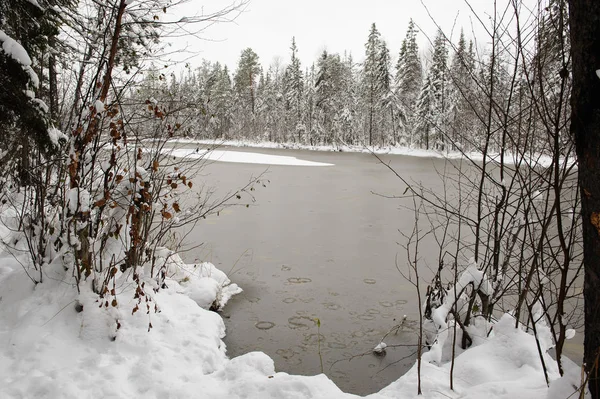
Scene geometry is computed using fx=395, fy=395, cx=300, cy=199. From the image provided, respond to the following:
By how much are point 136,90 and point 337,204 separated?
330 inches

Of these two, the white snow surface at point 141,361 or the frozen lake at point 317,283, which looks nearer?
the white snow surface at point 141,361

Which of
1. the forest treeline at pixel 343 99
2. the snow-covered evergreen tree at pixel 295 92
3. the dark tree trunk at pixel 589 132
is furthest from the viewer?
the snow-covered evergreen tree at pixel 295 92

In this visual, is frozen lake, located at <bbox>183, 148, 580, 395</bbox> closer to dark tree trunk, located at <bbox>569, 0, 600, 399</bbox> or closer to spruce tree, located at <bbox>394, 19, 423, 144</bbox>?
dark tree trunk, located at <bbox>569, 0, 600, 399</bbox>

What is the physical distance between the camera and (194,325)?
3914mm

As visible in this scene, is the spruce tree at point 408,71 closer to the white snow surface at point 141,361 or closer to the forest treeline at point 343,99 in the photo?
the forest treeline at point 343,99

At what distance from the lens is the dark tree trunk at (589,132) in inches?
63.6

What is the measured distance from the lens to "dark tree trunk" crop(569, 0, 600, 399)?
1.62m

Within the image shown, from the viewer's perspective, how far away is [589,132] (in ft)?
5.41

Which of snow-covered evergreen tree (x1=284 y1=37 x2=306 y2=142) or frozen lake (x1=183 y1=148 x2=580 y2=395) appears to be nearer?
frozen lake (x1=183 y1=148 x2=580 y2=395)

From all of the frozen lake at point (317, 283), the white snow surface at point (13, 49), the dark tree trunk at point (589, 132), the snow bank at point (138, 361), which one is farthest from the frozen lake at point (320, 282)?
the white snow surface at point (13, 49)

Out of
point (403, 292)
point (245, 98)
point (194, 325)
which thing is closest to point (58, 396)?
point (194, 325)

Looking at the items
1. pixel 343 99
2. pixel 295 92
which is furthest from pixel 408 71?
pixel 295 92

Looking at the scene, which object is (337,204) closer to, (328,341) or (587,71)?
(328,341)

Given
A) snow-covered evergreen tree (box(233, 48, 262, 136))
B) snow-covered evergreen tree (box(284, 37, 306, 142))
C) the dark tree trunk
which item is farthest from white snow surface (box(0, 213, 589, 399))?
snow-covered evergreen tree (box(233, 48, 262, 136))
